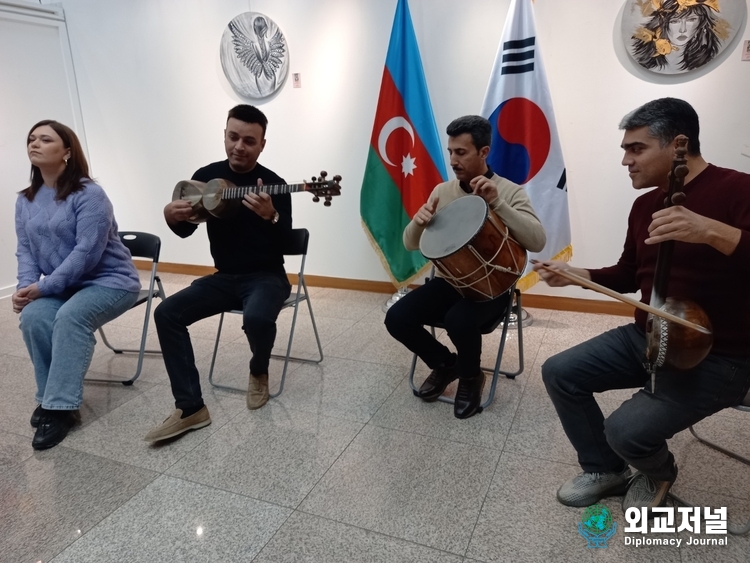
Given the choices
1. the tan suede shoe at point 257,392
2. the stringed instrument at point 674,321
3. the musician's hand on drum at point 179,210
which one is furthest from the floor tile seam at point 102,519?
the stringed instrument at point 674,321

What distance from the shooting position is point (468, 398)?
2277 millimetres

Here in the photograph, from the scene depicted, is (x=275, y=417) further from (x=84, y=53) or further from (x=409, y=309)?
(x=84, y=53)

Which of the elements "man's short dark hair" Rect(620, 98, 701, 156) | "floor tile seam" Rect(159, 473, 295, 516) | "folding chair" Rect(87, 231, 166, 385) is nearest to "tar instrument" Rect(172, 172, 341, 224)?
"folding chair" Rect(87, 231, 166, 385)

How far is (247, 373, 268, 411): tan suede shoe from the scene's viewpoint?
2404 millimetres

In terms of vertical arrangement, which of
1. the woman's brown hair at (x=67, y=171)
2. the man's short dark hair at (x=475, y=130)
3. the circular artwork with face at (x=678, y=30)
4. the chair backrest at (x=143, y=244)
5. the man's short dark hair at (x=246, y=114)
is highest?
the circular artwork with face at (x=678, y=30)

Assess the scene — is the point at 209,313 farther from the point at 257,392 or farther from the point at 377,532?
the point at 377,532

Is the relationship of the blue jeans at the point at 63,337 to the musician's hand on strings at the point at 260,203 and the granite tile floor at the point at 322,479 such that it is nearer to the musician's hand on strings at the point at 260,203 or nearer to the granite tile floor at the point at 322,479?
the granite tile floor at the point at 322,479

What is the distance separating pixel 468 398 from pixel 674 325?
3.66 feet

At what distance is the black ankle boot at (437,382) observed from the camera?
7.91 feet

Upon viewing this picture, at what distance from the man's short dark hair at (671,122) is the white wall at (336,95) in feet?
6.46

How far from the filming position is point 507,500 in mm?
1732

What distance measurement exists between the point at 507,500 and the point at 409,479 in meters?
0.35

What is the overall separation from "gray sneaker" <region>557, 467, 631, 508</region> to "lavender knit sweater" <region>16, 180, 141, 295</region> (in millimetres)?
2089

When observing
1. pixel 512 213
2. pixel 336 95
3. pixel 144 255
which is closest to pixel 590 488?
pixel 512 213
